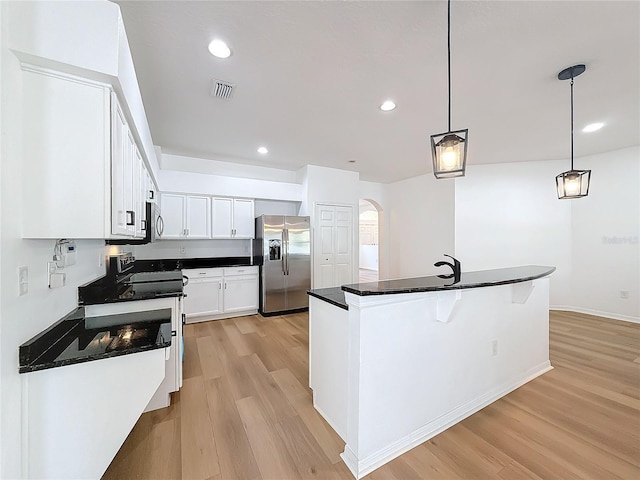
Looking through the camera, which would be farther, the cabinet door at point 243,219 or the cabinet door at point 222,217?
the cabinet door at point 243,219

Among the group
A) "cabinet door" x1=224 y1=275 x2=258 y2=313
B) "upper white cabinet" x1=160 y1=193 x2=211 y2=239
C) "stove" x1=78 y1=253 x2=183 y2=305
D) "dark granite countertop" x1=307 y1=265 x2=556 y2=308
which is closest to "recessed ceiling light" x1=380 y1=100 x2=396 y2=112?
"dark granite countertop" x1=307 y1=265 x2=556 y2=308

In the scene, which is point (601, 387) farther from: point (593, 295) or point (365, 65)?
point (365, 65)

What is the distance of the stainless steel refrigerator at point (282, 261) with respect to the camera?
15.0 ft

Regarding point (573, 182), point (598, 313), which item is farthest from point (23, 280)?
point (598, 313)

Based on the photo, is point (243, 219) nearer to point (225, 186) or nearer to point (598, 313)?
point (225, 186)

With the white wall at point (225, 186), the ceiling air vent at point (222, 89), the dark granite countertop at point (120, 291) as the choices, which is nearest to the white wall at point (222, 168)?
the white wall at point (225, 186)

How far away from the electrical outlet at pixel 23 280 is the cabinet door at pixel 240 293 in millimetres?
3267

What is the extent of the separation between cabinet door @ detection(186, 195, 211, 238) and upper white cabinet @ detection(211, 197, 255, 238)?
0.10 m

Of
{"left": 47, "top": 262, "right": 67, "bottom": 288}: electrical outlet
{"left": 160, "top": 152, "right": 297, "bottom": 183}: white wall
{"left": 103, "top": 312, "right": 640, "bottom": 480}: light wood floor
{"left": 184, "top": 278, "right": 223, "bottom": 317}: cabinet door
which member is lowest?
{"left": 103, "top": 312, "right": 640, "bottom": 480}: light wood floor

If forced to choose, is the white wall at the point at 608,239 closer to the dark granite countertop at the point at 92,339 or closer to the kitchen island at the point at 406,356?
the kitchen island at the point at 406,356

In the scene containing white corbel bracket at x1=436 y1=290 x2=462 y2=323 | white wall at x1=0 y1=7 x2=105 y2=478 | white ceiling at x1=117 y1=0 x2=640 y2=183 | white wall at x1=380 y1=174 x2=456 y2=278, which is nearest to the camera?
white wall at x1=0 y1=7 x2=105 y2=478

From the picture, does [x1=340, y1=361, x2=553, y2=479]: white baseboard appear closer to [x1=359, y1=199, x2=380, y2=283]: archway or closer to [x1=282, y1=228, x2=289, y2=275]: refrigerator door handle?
[x1=282, y1=228, x2=289, y2=275]: refrigerator door handle

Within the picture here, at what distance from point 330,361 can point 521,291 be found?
1867 millimetres

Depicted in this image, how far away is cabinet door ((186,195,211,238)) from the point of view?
4.41m
